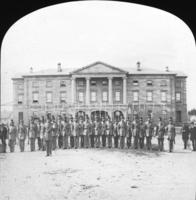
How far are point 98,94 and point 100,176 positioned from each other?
48.3 inches

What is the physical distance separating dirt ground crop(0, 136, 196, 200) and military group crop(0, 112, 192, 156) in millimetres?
282

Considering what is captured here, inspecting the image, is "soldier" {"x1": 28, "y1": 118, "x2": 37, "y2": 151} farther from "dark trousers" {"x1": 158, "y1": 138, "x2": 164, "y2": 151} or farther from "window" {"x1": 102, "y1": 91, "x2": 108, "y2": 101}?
"dark trousers" {"x1": 158, "y1": 138, "x2": 164, "y2": 151}

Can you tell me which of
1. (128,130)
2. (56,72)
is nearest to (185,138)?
(128,130)

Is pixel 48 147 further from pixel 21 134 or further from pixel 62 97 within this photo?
pixel 62 97

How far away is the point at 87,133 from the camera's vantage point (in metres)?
5.11

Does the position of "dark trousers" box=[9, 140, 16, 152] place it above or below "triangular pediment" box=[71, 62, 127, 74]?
below

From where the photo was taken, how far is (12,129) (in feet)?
15.4

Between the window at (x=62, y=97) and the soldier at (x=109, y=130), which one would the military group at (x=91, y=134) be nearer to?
the soldier at (x=109, y=130)

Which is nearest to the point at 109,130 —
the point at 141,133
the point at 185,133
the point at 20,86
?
the point at 141,133

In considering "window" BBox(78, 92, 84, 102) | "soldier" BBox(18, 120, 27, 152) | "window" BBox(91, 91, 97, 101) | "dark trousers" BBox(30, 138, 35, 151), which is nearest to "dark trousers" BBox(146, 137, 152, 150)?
"window" BBox(91, 91, 97, 101)

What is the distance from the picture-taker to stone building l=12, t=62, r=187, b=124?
4.43 meters

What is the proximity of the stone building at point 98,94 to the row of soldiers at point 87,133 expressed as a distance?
7.3 inches

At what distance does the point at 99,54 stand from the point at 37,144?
170 cm

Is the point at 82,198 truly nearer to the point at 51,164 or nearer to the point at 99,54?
the point at 51,164
